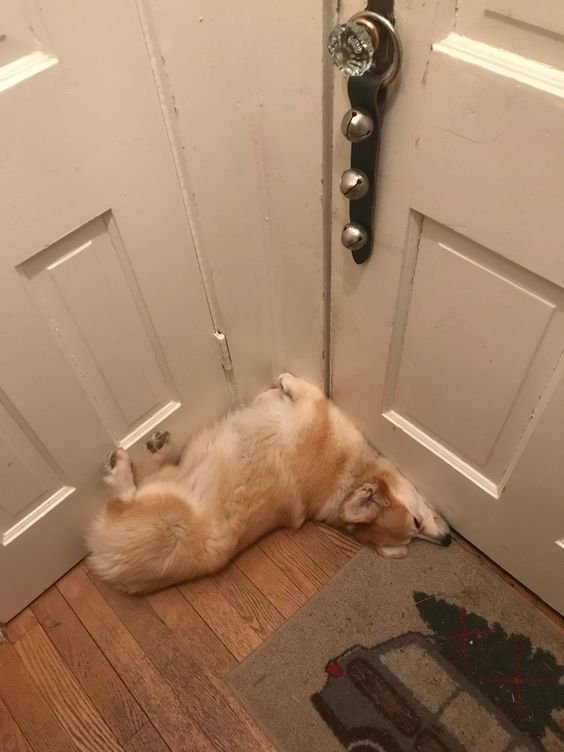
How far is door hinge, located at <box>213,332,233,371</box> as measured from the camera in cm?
145

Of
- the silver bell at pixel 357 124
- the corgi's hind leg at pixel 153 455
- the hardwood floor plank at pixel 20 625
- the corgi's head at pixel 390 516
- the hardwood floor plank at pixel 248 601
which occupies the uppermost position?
the silver bell at pixel 357 124

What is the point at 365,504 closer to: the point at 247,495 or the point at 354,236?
the point at 247,495

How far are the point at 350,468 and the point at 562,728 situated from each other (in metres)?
0.75

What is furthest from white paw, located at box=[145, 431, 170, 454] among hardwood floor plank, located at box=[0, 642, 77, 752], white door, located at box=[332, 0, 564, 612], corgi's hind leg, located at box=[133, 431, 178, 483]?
hardwood floor plank, located at box=[0, 642, 77, 752]

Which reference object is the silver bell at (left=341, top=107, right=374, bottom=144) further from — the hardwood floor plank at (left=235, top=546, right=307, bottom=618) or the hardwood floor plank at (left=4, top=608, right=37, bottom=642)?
the hardwood floor plank at (left=4, top=608, right=37, bottom=642)

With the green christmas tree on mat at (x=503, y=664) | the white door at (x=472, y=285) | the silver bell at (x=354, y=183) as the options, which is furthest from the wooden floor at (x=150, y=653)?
the silver bell at (x=354, y=183)

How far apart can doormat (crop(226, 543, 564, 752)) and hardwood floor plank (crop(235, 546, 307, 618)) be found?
35 millimetres

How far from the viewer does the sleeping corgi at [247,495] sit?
1.44 metres

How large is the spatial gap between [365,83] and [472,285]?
0.38 metres

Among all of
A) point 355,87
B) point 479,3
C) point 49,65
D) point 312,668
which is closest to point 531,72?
point 479,3

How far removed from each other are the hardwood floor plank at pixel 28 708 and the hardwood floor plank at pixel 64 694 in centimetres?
1

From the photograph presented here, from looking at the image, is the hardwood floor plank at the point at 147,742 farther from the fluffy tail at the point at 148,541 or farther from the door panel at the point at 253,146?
the door panel at the point at 253,146

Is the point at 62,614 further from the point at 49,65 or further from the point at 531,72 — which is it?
→ the point at 531,72

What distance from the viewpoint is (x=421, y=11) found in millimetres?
767
